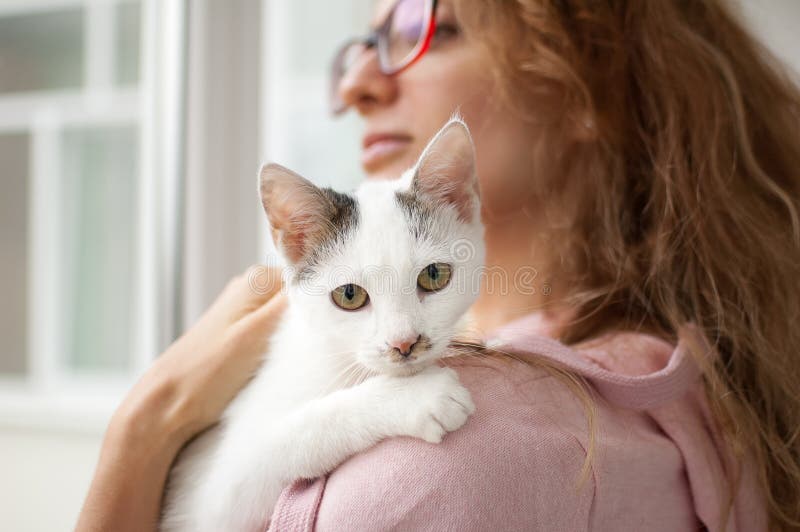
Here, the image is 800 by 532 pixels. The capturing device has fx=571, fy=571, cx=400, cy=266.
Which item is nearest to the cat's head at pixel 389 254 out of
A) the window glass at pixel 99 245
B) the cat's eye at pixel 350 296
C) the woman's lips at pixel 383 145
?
the cat's eye at pixel 350 296

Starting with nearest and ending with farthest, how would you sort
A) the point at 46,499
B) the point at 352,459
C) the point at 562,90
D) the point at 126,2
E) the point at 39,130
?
the point at 352,459, the point at 562,90, the point at 46,499, the point at 39,130, the point at 126,2

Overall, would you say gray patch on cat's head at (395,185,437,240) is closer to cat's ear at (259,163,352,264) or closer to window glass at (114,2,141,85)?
cat's ear at (259,163,352,264)

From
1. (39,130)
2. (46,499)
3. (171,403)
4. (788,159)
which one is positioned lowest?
(46,499)

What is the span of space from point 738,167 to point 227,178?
1.29m

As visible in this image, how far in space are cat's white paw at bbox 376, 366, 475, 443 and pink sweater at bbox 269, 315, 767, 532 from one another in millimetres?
16

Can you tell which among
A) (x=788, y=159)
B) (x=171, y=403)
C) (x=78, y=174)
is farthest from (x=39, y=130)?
(x=788, y=159)

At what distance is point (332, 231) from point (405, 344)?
0.80 ft

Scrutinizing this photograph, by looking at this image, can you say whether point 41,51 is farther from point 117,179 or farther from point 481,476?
point 481,476

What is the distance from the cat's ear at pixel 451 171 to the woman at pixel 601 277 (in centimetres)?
23

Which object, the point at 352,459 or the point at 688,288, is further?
the point at 688,288

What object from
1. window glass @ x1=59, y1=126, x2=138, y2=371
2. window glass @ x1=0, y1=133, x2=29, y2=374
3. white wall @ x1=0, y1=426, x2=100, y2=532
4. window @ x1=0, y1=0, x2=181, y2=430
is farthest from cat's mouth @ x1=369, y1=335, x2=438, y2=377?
window glass @ x1=59, y1=126, x2=138, y2=371

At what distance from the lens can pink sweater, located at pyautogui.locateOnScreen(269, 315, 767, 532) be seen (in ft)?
2.15

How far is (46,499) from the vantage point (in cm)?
138

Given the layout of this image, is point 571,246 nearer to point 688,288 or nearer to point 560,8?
point 688,288
